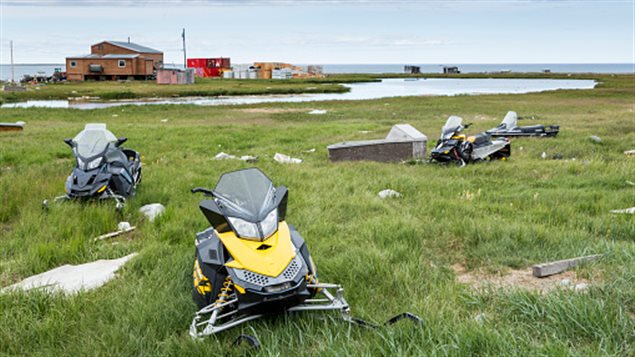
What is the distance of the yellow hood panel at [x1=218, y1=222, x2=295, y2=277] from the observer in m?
3.31

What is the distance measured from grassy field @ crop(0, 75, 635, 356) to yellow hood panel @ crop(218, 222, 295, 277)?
1.41ft

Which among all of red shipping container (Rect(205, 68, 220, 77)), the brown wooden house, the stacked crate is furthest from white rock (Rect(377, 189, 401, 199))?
red shipping container (Rect(205, 68, 220, 77))

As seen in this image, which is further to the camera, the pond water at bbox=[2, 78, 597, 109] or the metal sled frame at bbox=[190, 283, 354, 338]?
the pond water at bbox=[2, 78, 597, 109]

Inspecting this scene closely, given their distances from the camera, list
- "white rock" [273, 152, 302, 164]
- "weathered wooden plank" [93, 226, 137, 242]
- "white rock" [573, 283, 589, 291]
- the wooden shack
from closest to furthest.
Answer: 1. "white rock" [573, 283, 589, 291]
2. "weathered wooden plank" [93, 226, 137, 242]
3. "white rock" [273, 152, 302, 164]
4. the wooden shack

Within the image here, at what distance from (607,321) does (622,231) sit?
3.09 meters

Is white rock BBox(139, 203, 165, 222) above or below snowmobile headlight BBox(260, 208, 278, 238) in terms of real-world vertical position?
below

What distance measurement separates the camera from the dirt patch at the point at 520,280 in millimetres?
4031

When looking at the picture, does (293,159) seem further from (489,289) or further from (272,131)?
(489,289)

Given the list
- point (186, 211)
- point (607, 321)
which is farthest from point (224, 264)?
point (186, 211)

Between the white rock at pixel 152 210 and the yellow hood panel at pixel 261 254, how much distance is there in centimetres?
350

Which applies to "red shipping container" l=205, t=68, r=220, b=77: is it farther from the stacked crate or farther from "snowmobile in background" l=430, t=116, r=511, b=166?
"snowmobile in background" l=430, t=116, r=511, b=166

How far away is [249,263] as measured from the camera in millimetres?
3332

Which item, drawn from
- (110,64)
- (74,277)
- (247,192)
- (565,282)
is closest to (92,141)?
(74,277)

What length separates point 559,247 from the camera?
17.0ft
